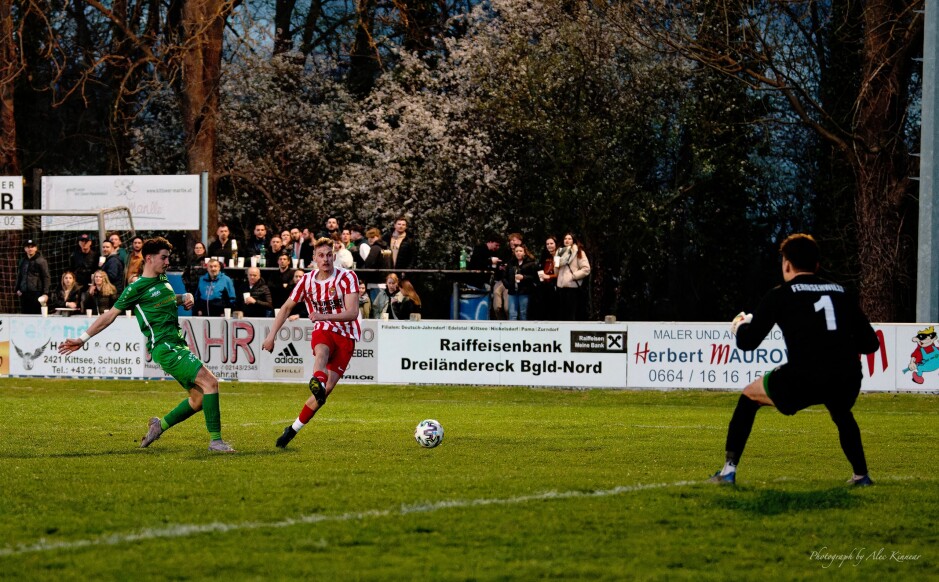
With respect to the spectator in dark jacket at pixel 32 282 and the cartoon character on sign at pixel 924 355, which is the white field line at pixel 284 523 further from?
the spectator in dark jacket at pixel 32 282

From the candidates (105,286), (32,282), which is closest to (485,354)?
(105,286)

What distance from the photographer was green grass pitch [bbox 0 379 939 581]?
253 inches

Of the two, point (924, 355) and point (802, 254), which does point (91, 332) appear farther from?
point (924, 355)

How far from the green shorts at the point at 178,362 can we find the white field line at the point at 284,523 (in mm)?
4207

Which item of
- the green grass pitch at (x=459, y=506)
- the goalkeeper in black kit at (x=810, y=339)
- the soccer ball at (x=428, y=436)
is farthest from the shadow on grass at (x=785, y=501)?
the soccer ball at (x=428, y=436)

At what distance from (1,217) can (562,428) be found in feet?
63.0

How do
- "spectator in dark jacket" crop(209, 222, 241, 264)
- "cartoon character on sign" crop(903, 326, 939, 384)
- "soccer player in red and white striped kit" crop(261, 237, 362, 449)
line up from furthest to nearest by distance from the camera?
"spectator in dark jacket" crop(209, 222, 241, 264)
"cartoon character on sign" crop(903, 326, 939, 384)
"soccer player in red and white striped kit" crop(261, 237, 362, 449)

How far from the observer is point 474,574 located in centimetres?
618

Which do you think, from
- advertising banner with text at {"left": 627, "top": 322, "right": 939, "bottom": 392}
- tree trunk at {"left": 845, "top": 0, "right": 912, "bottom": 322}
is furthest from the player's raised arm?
tree trunk at {"left": 845, "top": 0, "right": 912, "bottom": 322}

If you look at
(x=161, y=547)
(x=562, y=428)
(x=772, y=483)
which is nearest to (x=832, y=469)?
(x=772, y=483)

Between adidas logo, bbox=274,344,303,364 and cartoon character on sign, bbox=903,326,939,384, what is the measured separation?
10.5 meters

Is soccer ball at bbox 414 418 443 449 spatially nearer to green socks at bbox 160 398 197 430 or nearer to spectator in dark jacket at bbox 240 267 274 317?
green socks at bbox 160 398 197 430

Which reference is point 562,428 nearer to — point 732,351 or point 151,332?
point 151,332

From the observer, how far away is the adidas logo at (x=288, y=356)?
2314 centimetres
